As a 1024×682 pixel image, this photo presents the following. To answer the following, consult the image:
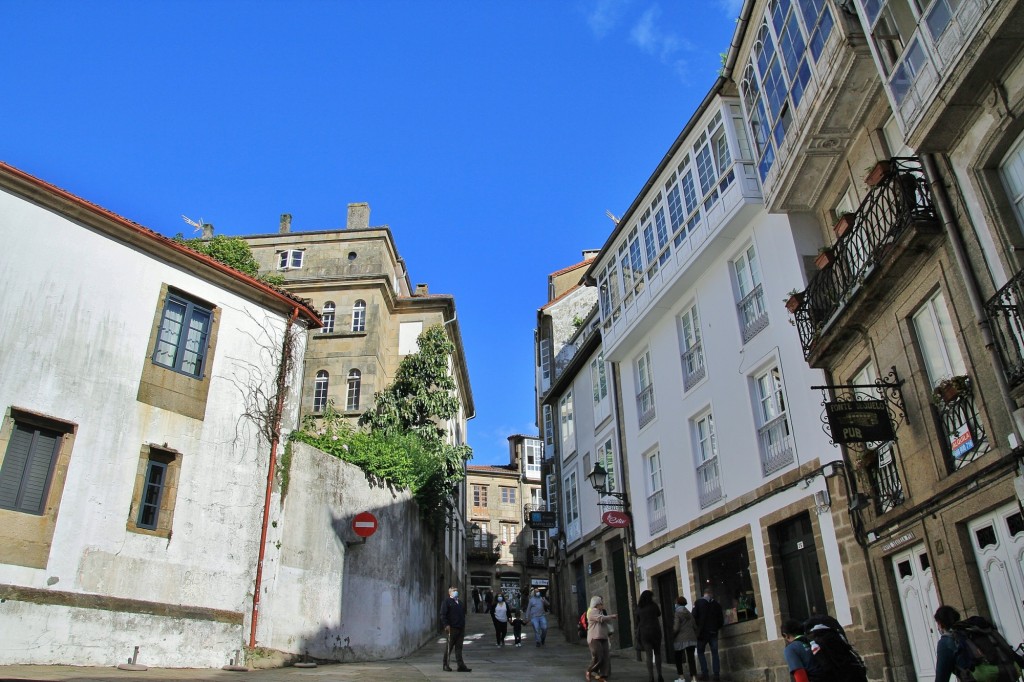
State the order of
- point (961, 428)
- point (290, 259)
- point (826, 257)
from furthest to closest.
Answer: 1. point (290, 259)
2. point (826, 257)
3. point (961, 428)

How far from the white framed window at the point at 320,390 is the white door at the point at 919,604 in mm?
22444

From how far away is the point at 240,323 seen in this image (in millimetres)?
15492

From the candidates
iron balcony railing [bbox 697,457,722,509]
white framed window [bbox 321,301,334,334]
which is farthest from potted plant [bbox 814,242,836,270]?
white framed window [bbox 321,301,334,334]

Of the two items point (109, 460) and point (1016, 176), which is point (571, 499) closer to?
point (109, 460)

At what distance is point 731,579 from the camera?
15680 mm

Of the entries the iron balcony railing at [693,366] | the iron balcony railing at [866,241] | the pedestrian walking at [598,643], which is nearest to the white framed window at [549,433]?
the iron balcony railing at [693,366]

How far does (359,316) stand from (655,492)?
16206 millimetres

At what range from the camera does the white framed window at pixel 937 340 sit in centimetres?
981

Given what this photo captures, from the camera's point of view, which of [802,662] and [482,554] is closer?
[802,662]

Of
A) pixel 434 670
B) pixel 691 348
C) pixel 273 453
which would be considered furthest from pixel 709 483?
pixel 273 453

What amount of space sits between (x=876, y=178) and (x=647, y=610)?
8.19 meters

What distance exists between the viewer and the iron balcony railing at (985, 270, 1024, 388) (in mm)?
8206

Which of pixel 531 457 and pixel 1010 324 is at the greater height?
pixel 531 457

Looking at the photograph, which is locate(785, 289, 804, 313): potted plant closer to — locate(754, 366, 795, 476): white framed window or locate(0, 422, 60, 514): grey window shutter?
locate(754, 366, 795, 476): white framed window
